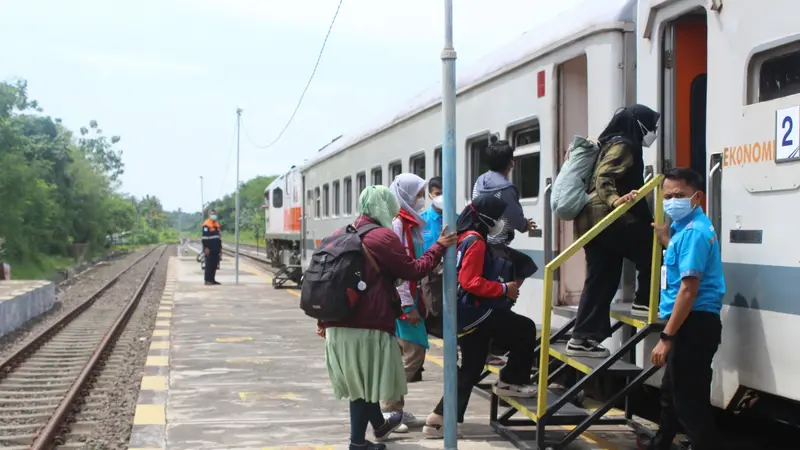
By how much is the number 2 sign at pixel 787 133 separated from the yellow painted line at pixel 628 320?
1.30 m

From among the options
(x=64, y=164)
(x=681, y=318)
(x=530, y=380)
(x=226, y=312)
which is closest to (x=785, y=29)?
(x=681, y=318)

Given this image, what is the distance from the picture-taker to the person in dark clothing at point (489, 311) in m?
5.57

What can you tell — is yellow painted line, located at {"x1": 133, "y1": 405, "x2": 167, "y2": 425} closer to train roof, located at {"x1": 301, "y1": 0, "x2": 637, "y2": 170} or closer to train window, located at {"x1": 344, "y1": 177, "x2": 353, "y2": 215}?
train roof, located at {"x1": 301, "y1": 0, "x2": 637, "y2": 170}

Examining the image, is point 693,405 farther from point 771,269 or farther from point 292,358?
point 292,358

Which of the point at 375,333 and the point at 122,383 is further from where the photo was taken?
the point at 122,383

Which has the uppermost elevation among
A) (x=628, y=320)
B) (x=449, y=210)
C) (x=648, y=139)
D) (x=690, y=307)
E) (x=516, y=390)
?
(x=648, y=139)

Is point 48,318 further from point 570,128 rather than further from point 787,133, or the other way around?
point 787,133

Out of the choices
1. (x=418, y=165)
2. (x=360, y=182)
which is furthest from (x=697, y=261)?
(x=360, y=182)

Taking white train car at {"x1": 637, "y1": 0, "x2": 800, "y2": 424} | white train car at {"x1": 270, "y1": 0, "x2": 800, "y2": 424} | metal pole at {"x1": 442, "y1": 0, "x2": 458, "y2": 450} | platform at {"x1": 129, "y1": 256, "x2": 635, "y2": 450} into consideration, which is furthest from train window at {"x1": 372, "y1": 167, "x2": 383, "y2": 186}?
metal pole at {"x1": 442, "y1": 0, "x2": 458, "y2": 450}

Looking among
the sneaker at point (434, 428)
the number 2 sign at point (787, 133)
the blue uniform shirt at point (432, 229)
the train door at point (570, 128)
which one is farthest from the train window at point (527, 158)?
the number 2 sign at point (787, 133)

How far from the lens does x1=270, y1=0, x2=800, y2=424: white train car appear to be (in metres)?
4.41

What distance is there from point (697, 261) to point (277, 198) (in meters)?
22.7

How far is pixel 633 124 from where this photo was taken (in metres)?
5.31

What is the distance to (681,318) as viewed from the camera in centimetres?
455
